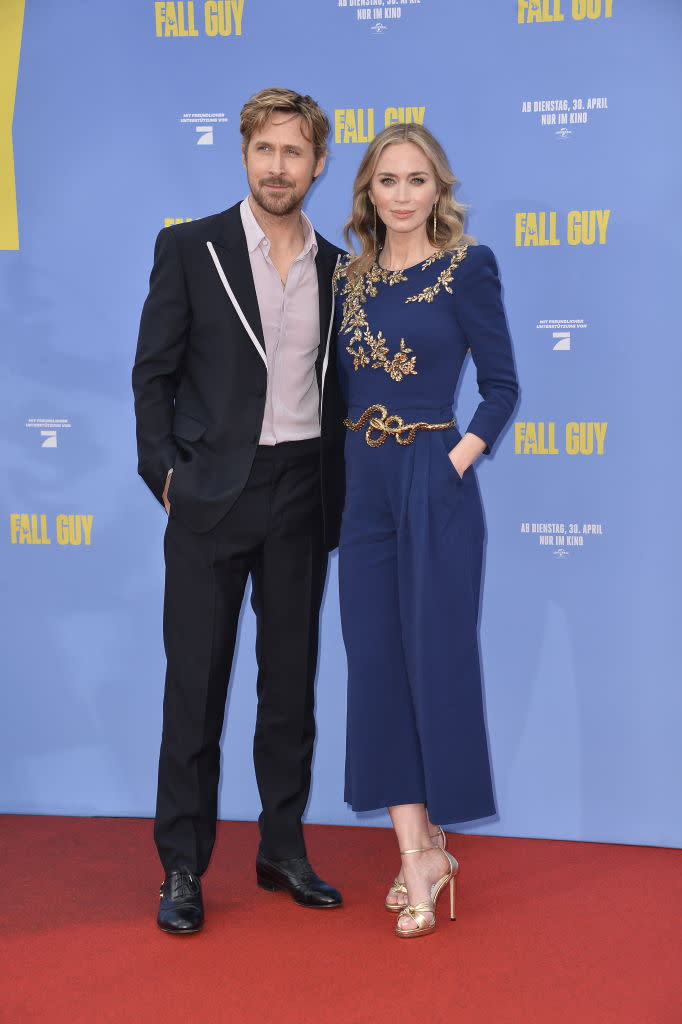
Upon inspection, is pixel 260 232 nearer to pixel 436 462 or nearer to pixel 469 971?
pixel 436 462

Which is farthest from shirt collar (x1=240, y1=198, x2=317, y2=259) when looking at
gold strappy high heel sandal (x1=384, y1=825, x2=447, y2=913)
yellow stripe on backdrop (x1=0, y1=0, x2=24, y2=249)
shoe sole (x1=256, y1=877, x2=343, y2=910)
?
shoe sole (x1=256, y1=877, x2=343, y2=910)

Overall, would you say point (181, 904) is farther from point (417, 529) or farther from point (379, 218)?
point (379, 218)

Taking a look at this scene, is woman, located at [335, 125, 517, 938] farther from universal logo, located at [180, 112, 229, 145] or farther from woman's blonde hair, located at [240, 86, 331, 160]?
universal logo, located at [180, 112, 229, 145]

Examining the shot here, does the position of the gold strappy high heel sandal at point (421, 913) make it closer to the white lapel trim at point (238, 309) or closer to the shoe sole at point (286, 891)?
the shoe sole at point (286, 891)

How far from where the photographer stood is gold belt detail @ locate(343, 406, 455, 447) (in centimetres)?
265

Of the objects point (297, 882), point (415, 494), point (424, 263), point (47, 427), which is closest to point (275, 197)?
point (424, 263)

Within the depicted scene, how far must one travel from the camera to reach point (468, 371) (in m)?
3.39

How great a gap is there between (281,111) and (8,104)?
47.0 inches

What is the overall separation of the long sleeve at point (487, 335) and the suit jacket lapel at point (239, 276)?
475 mm

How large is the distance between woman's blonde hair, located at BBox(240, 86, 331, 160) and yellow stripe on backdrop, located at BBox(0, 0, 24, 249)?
1.08m

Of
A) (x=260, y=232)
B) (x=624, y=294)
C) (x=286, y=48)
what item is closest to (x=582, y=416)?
(x=624, y=294)

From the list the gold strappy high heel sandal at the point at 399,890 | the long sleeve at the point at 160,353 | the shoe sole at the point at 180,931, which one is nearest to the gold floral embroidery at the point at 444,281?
the long sleeve at the point at 160,353

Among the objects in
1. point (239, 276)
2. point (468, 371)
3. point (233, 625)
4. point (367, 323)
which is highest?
point (239, 276)

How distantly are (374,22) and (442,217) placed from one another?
0.92 meters
